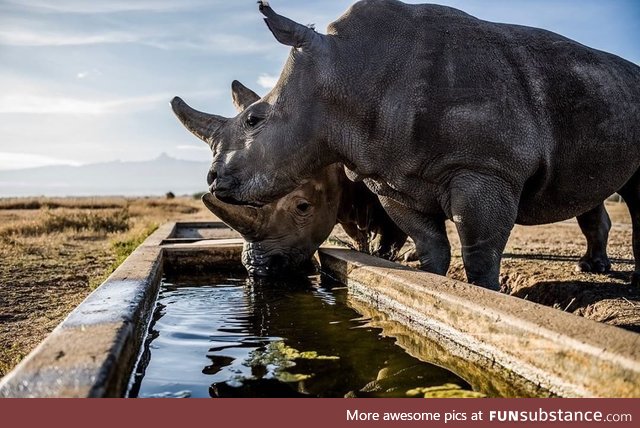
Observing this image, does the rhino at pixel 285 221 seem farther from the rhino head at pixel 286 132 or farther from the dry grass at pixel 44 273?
the dry grass at pixel 44 273

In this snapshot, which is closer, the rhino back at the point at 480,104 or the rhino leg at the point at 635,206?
the rhino back at the point at 480,104

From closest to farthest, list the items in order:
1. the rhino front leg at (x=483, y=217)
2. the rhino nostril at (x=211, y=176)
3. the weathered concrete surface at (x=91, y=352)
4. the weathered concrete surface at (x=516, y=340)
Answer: the weathered concrete surface at (x=91, y=352) < the weathered concrete surface at (x=516, y=340) < the rhino front leg at (x=483, y=217) < the rhino nostril at (x=211, y=176)

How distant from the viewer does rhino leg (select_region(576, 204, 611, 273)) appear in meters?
5.56

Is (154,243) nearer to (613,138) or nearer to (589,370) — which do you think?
(613,138)

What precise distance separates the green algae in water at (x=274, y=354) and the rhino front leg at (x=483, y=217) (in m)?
0.82

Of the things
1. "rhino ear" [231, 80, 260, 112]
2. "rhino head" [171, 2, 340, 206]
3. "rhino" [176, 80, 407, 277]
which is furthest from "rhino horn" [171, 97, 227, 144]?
"rhino head" [171, 2, 340, 206]

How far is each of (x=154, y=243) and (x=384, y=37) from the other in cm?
405

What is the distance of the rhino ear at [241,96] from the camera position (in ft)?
18.4

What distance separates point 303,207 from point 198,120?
120 cm

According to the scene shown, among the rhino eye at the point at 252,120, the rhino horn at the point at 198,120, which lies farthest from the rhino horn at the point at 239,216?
the rhino eye at the point at 252,120

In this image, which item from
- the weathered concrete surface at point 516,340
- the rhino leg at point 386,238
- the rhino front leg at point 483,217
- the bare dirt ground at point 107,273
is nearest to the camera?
the weathered concrete surface at point 516,340

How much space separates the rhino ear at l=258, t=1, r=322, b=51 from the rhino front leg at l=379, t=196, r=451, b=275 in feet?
4.50

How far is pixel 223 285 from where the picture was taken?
5672mm

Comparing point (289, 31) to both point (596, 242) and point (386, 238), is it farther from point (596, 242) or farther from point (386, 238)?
point (596, 242)
